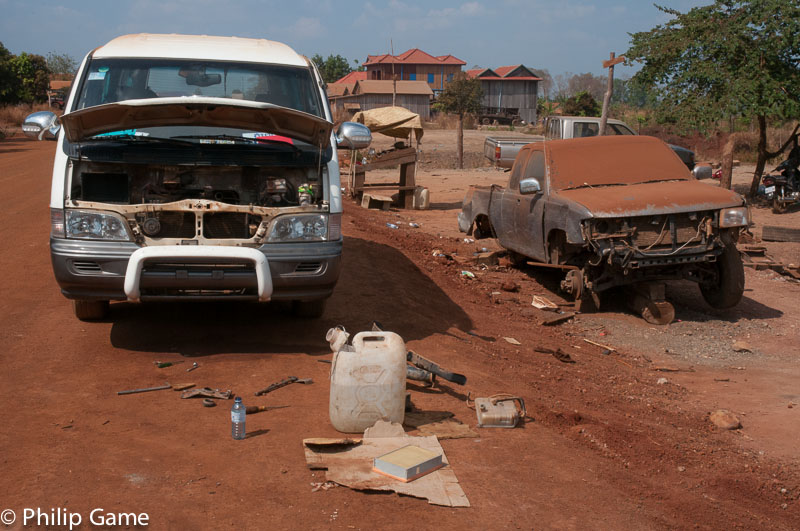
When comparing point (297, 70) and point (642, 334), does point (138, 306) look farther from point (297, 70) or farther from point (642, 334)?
point (642, 334)

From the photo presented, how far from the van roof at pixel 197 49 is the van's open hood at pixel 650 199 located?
359cm

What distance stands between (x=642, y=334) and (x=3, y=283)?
699 cm

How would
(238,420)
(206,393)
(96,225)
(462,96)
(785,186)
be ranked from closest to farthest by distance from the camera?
(238,420) < (206,393) < (96,225) < (785,186) < (462,96)

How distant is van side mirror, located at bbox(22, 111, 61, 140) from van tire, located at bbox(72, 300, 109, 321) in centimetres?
144

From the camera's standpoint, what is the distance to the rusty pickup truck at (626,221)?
329 inches

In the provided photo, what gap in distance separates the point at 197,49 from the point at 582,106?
4363 cm

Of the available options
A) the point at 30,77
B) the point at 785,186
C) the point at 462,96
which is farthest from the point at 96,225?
the point at 462,96

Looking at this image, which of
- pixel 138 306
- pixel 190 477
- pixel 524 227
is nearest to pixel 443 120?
pixel 524 227

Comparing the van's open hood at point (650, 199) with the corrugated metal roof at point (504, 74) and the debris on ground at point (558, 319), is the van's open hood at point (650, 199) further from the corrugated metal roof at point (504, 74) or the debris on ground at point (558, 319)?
the corrugated metal roof at point (504, 74)

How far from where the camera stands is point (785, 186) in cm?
1797

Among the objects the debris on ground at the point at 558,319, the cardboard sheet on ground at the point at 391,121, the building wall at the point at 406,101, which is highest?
the building wall at the point at 406,101

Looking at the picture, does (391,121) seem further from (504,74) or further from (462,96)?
(504,74)

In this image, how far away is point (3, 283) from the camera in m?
8.07

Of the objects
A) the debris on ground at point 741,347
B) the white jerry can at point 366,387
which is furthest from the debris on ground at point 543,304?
the white jerry can at point 366,387
